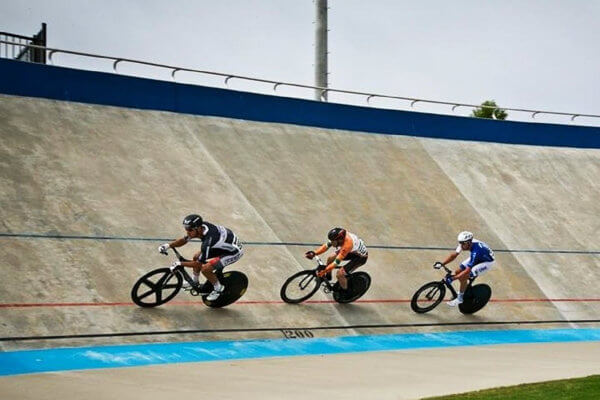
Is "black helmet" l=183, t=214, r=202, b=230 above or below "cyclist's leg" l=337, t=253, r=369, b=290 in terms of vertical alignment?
below

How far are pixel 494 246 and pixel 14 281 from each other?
10.6 m

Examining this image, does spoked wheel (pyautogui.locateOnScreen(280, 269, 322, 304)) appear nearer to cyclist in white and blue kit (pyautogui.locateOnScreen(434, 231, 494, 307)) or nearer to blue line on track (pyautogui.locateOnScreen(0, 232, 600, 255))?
blue line on track (pyautogui.locateOnScreen(0, 232, 600, 255))

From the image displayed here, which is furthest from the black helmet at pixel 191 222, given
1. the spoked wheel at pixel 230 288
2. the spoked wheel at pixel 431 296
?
the spoked wheel at pixel 431 296

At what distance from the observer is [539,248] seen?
20547 mm

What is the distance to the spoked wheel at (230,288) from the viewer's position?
45.5ft

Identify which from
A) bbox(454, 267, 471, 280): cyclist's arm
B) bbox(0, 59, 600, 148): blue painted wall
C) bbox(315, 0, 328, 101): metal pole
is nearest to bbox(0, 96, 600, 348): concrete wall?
bbox(0, 59, 600, 148): blue painted wall

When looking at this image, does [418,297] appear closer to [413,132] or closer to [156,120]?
[156,120]

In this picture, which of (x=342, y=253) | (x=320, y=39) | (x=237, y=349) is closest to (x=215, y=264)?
(x=237, y=349)

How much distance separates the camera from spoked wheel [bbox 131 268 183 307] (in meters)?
13.2

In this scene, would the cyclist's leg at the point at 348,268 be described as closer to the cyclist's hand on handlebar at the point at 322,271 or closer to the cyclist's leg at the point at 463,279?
the cyclist's hand on handlebar at the point at 322,271

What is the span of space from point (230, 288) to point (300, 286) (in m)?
1.53

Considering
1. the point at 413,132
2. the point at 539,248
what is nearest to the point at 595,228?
the point at 539,248

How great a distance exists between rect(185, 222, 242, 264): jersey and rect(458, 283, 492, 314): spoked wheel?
4867mm

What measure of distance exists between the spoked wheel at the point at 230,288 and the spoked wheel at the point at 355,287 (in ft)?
6.90
